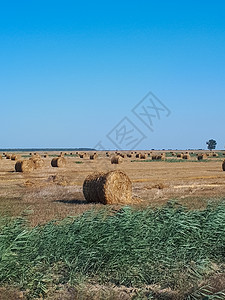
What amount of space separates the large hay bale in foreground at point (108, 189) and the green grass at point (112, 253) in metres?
7.78

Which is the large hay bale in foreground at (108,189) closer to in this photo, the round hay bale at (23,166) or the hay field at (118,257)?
the hay field at (118,257)

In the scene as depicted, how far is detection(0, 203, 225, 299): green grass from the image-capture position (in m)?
6.81

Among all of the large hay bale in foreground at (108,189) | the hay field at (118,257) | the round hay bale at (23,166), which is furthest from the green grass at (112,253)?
the round hay bale at (23,166)

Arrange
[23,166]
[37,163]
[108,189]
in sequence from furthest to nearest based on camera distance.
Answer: [37,163] → [23,166] → [108,189]

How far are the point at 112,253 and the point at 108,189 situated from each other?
9.00 meters

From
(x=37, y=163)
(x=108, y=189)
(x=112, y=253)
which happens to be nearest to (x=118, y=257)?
(x=112, y=253)

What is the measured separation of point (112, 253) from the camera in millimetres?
7426

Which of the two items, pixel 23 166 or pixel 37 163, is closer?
pixel 23 166

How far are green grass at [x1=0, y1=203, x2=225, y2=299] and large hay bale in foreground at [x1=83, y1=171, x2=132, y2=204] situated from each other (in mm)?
7779

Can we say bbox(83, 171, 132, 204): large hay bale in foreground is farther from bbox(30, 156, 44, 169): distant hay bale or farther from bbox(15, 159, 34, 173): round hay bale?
bbox(30, 156, 44, 169): distant hay bale

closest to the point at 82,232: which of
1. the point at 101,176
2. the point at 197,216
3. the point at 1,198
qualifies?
the point at 197,216

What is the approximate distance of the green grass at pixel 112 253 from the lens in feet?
22.3

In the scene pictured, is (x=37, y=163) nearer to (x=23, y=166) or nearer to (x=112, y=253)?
(x=23, y=166)

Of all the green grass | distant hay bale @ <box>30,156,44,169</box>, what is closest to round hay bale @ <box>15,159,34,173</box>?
distant hay bale @ <box>30,156,44,169</box>
